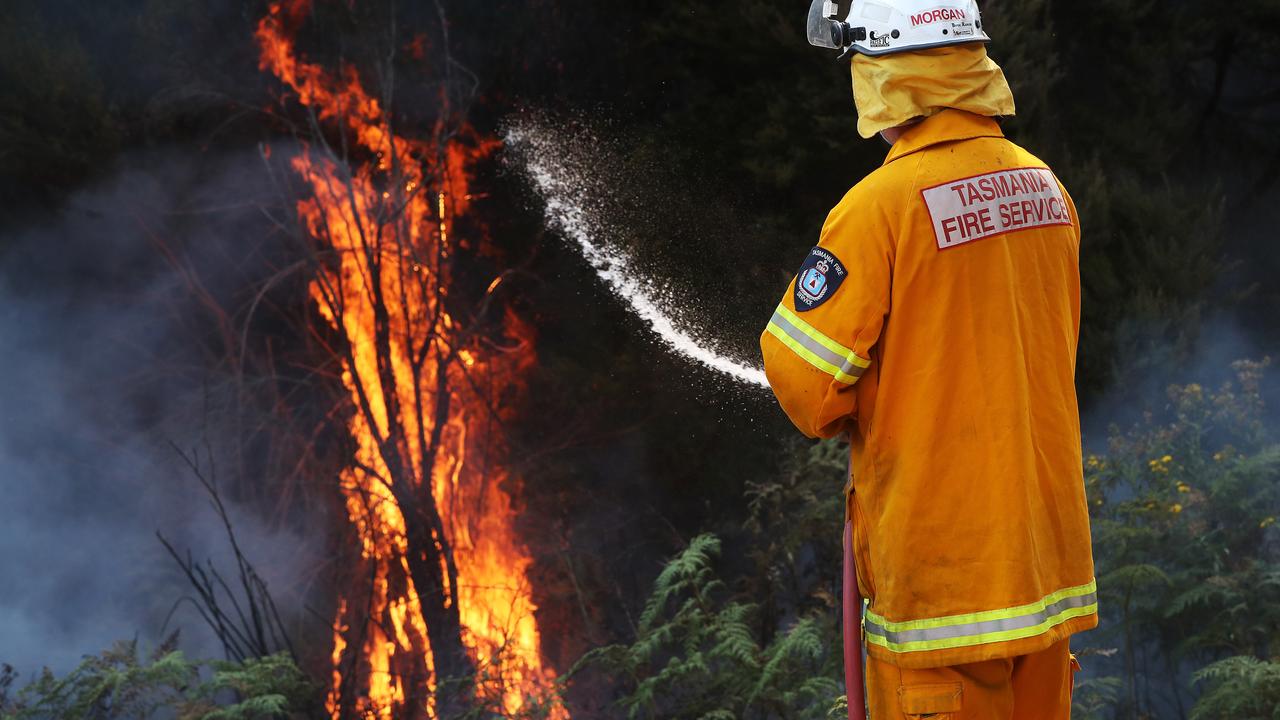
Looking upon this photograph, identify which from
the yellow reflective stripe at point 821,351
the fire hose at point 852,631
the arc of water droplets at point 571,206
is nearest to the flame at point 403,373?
the arc of water droplets at point 571,206

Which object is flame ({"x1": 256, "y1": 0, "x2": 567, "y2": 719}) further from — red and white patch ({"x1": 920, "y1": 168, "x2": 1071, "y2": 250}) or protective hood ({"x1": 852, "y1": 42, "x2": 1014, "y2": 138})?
red and white patch ({"x1": 920, "y1": 168, "x2": 1071, "y2": 250})

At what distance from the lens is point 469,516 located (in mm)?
6438

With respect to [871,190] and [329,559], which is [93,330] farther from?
[871,190]

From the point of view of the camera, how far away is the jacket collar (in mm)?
2678

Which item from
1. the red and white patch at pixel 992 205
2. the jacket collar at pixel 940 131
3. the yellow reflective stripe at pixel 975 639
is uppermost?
the jacket collar at pixel 940 131

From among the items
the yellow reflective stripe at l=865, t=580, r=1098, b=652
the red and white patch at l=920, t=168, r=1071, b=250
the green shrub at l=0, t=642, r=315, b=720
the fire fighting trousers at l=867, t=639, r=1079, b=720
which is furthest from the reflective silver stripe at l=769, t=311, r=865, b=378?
the green shrub at l=0, t=642, r=315, b=720

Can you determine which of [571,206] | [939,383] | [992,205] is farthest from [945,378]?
[571,206]

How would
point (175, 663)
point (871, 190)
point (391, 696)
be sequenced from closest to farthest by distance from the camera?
1. point (871, 190)
2. point (175, 663)
3. point (391, 696)

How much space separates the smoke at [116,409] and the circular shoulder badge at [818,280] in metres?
4.60

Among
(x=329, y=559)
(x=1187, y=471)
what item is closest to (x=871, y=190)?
(x=1187, y=471)

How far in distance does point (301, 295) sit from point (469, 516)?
62.8 inches

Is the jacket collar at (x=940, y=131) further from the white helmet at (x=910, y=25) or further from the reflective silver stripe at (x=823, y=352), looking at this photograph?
the reflective silver stripe at (x=823, y=352)

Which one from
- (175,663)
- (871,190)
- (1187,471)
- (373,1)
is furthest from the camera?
(373,1)

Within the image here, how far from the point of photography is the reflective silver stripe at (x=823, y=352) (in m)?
2.58
